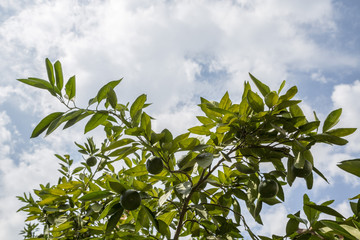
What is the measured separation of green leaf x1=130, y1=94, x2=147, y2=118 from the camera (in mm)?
1448

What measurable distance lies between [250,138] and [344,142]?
40 cm

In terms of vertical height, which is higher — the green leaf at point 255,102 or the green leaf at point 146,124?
the green leaf at point 146,124

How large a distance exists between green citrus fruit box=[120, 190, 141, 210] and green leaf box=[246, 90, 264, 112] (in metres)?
0.66

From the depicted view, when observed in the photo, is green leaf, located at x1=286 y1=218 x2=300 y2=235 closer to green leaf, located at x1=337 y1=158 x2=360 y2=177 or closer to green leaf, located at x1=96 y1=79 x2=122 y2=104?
green leaf, located at x1=337 y1=158 x2=360 y2=177

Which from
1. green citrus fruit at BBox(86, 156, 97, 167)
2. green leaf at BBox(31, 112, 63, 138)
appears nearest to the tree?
green leaf at BBox(31, 112, 63, 138)

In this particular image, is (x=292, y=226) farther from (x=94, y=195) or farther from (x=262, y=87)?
(x=94, y=195)

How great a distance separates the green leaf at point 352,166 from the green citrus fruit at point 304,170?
0.44 ft

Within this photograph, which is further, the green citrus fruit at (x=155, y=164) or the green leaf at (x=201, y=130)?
the green leaf at (x=201, y=130)

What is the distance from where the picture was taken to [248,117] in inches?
58.7

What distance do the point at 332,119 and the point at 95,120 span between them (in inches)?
43.7

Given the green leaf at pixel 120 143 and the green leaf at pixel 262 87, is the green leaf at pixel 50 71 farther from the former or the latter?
the green leaf at pixel 262 87

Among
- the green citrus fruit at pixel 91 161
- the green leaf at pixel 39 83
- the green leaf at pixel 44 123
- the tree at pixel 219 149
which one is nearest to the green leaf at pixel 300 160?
Answer: the tree at pixel 219 149

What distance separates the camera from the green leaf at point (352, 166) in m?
1.25

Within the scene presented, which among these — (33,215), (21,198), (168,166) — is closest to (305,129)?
(168,166)
